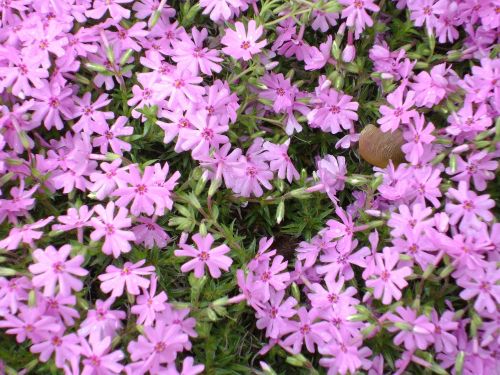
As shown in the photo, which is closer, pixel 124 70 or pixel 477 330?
pixel 477 330

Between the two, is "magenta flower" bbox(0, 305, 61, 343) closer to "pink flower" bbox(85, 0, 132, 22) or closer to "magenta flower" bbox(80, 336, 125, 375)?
"magenta flower" bbox(80, 336, 125, 375)

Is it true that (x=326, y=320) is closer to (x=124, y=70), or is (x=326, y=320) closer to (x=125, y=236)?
(x=125, y=236)

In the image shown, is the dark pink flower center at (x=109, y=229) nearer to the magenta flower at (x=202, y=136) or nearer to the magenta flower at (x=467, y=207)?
the magenta flower at (x=202, y=136)

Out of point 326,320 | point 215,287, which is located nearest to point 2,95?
point 215,287

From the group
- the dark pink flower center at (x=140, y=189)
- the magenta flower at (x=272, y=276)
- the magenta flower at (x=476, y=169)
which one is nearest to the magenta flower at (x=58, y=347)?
the dark pink flower center at (x=140, y=189)

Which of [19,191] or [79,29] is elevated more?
[79,29]

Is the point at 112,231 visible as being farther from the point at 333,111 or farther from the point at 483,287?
the point at 483,287

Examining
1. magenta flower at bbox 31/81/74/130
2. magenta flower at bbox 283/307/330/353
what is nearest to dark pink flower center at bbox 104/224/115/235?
magenta flower at bbox 31/81/74/130
